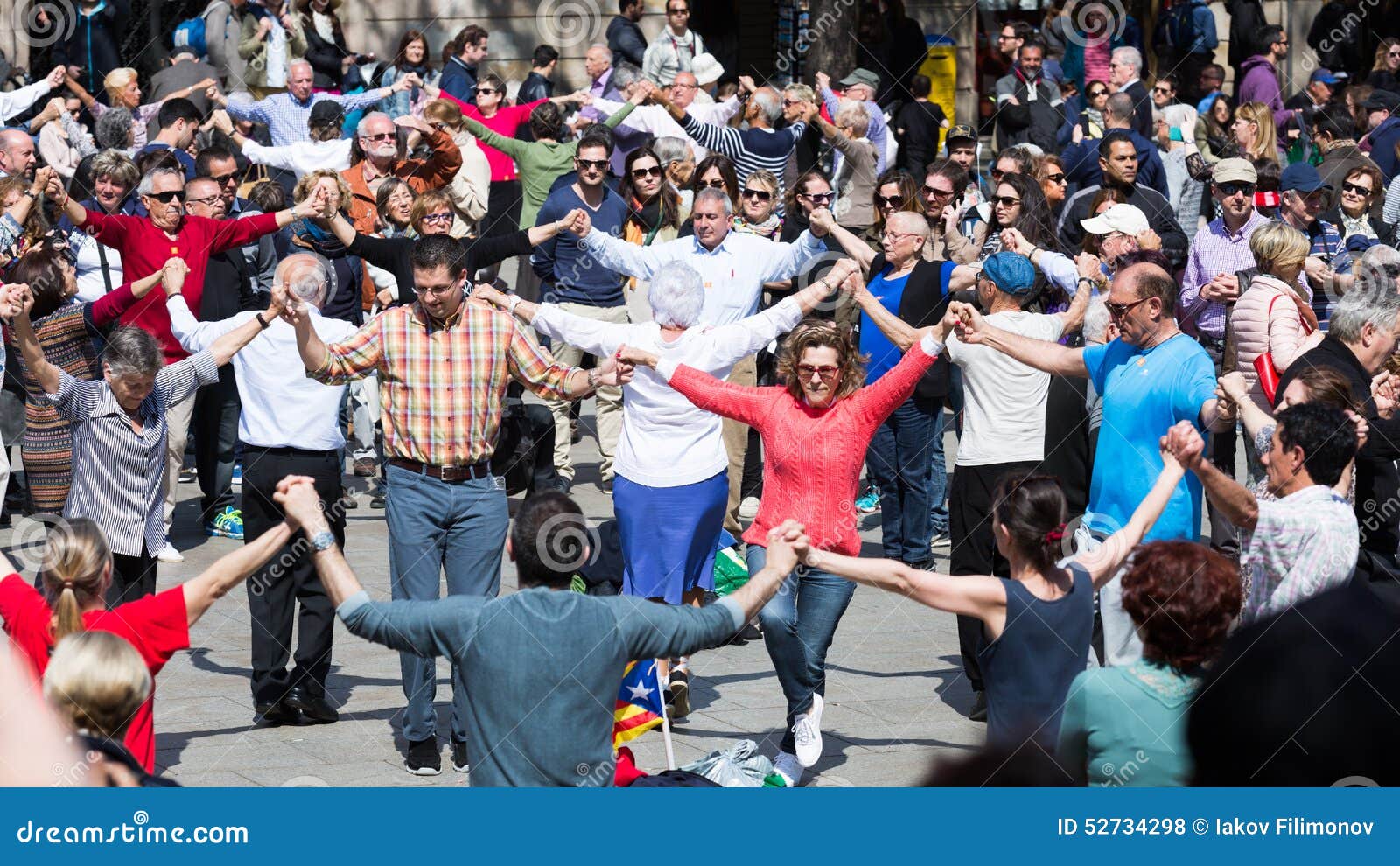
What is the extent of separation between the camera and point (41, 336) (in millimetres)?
9555

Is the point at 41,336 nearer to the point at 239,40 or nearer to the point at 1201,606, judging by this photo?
the point at 1201,606

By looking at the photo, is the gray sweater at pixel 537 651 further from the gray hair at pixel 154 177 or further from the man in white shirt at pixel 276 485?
the gray hair at pixel 154 177

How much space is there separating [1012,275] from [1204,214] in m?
8.35

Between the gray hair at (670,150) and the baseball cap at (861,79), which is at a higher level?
the gray hair at (670,150)

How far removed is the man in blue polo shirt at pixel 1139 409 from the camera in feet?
21.0

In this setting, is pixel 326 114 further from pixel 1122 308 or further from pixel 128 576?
pixel 1122 308

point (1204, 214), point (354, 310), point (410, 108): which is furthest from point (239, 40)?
point (1204, 214)

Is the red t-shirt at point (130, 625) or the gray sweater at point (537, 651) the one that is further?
the red t-shirt at point (130, 625)

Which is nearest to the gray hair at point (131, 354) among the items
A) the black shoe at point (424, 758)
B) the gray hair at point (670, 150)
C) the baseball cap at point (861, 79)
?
the black shoe at point (424, 758)

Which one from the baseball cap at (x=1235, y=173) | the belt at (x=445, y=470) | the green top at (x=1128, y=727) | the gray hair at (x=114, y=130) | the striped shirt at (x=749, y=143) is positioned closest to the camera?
the green top at (x=1128, y=727)

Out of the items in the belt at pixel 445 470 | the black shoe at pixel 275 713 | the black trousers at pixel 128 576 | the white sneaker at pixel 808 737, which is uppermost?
the belt at pixel 445 470

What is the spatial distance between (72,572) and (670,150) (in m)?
7.92

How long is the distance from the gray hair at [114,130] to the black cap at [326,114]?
141 centimetres

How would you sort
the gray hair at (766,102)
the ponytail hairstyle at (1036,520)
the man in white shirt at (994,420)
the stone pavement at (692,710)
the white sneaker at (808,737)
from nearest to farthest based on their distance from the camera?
the ponytail hairstyle at (1036,520) < the white sneaker at (808,737) < the stone pavement at (692,710) < the man in white shirt at (994,420) < the gray hair at (766,102)
